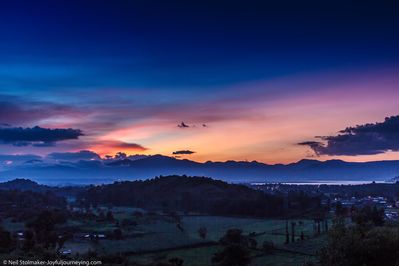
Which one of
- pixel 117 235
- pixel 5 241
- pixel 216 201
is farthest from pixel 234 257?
pixel 216 201

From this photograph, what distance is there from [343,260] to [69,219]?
10267cm

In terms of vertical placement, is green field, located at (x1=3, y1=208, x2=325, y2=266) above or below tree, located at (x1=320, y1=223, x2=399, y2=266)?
below

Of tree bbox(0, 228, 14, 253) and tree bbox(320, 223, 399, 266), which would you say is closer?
tree bbox(320, 223, 399, 266)

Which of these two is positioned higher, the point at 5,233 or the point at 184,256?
the point at 5,233

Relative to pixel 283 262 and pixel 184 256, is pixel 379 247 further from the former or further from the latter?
pixel 184 256

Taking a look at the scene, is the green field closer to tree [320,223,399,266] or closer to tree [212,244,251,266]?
tree [212,244,251,266]

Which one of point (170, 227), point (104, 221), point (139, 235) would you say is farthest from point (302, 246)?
point (104, 221)

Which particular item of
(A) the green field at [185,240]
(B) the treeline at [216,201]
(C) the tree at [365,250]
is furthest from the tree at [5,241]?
(B) the treeline at [216,201]

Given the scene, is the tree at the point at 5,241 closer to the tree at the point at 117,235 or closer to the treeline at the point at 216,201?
the tree at the point at 117,235

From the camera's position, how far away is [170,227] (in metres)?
115

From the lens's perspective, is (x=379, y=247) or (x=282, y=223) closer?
(x=379, y=247)

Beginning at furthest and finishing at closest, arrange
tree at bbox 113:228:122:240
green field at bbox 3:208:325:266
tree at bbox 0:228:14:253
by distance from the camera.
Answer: tree at bbox 113:228:122:240 → green field at bbox 3:208:325:266 → tree at bbox 0:228:14:253

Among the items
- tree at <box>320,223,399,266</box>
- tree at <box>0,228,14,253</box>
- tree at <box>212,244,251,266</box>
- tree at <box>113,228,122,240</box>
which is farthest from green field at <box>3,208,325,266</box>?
tree at <box>320,223,399,266</box>

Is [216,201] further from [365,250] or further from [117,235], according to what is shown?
[365,250]
